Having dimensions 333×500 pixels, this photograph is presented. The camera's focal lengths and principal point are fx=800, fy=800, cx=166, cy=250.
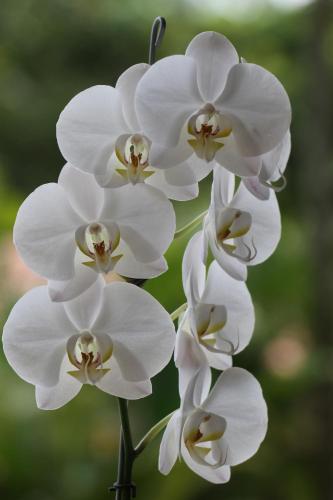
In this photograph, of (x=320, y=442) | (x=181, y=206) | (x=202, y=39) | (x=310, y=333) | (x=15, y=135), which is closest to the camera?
(x=202, y=39)

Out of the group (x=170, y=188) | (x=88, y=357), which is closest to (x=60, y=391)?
(x=88, y=357)

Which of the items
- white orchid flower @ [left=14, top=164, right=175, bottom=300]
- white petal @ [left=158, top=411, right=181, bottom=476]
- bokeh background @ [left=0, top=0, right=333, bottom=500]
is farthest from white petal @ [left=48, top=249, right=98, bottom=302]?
bokeh background @ [left=0, top=0, right=333, bottom=500]

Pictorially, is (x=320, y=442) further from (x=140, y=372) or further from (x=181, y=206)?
(x=140, y=372)

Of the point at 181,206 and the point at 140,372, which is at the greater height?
the point at 181,206

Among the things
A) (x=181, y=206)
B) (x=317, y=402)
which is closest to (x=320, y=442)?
(x=317, y=402)

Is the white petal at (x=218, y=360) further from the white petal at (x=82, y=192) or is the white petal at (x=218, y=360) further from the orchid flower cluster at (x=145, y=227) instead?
the white petal at (x=82, y=192)

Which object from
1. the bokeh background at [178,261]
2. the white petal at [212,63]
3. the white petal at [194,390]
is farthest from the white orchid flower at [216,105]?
the bokeh background at [178,261]

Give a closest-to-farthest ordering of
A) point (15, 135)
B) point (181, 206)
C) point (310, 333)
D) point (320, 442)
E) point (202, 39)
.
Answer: point (202, 39)
point (320, 442)
point (310, 333)
point (181, 206)
point (15, 135)

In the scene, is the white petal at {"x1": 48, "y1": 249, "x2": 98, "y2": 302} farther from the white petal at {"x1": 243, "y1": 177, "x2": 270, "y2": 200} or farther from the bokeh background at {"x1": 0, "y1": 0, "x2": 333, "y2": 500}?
the bokeh background at {"x1": 0, "y1": 0, "x2": 333, "y2": 500}
